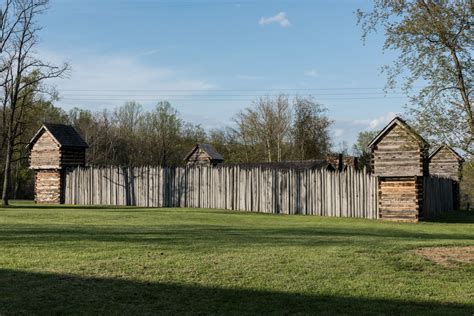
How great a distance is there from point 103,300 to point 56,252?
142 inches

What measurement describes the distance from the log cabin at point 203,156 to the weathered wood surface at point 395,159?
70.6 feet

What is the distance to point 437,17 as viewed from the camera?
12.0 meters

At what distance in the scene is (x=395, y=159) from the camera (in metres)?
25.0

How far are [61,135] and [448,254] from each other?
86.6 ft

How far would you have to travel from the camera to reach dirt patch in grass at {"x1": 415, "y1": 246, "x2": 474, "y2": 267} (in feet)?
32.9

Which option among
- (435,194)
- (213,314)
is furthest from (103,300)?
(435,194)

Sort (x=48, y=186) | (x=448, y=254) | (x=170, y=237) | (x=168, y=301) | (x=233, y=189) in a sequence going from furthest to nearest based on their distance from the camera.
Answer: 1. (x=48, y=186)
2. (x=233, y=189)
3. (x=170, y=237)
4. (x=448, y=254)
5. (x=168, y=301)

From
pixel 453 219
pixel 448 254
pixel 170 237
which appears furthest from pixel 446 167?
pixel 170 237

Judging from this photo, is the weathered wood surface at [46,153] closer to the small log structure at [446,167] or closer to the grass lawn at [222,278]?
the grass lawn at [222,278]

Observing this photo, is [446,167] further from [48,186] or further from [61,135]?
[48,186]

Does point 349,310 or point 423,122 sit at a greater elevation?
point 423,122

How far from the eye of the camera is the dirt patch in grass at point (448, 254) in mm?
10039

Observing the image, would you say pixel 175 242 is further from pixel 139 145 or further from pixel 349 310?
pixel 139 145

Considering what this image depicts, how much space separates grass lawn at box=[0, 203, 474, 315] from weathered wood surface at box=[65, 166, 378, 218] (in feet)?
44.8
